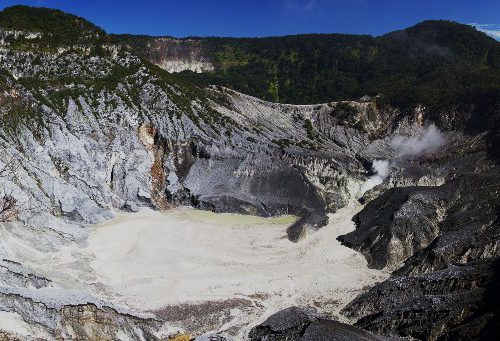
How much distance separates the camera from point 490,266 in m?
30.3

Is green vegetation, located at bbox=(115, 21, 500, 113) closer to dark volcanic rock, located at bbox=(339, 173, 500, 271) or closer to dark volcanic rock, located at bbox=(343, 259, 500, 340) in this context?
dark volcanic rock, located at bbox=(339, 173, 500, 271)

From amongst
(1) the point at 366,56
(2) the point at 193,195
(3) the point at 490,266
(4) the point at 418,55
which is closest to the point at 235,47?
(1) the point at 366,56

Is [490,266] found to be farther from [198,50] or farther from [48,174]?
[198,50]

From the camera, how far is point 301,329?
27.2 m

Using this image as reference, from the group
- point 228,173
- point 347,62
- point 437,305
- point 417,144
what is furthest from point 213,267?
point 347,62

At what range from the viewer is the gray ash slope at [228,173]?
2866 cm

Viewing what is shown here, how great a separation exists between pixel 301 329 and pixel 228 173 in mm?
27480

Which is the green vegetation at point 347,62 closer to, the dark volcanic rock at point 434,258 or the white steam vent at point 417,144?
the white steam vent at point 417,144

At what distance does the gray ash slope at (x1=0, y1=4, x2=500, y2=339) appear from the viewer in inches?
1128

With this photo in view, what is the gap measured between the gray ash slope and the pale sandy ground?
1.79 m

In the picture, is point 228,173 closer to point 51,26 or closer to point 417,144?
point 417,144

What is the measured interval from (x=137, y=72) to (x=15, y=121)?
56.5 ft

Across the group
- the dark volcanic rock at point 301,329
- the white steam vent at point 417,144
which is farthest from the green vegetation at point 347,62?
the dark volcanic rock at point 301,329

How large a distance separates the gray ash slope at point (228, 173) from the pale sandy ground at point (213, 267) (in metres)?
1.79
